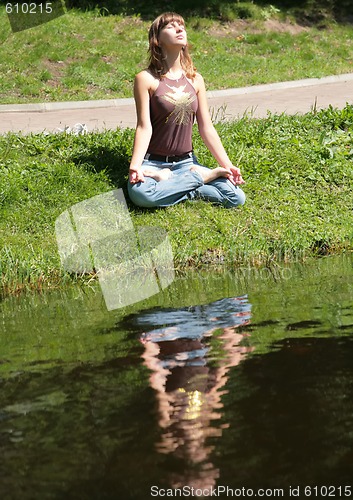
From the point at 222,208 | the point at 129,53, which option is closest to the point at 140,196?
the point at 222,208

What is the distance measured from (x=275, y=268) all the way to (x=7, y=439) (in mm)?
3972

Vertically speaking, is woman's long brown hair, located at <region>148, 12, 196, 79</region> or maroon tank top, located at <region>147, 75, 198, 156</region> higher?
woman's long brown hair, located at <region>148, 12, 196, 79</region>

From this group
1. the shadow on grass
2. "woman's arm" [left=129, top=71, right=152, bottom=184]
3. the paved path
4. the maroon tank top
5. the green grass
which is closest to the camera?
"woman's arm" [left=129, top=71, right=152, bottom=184]

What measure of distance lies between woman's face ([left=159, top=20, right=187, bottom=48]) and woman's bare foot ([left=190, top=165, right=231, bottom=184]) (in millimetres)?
1046

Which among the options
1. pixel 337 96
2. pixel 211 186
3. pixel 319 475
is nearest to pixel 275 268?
pixel 211 186

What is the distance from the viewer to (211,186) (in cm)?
846

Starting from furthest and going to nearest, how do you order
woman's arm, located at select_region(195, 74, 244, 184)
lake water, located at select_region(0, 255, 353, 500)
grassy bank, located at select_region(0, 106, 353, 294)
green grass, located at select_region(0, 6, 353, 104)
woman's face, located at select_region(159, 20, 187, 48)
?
green grass, located at select_region(0, 6, 353, 104) < woman's arm, located at select_region(195, 74, 244, 184) < woman's face, located at select_region(159, 20, 187, 48) < grassy bank, located at select_region(0, 106, 353, 294) < lake water, located at select_region(0, 255, 353, 500)

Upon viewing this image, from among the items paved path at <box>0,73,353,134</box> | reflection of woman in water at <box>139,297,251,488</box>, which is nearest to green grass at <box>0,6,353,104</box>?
paved path at <box>0,73,353,134</box>

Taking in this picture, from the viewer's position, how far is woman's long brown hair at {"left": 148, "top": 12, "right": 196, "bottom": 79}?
8.38m

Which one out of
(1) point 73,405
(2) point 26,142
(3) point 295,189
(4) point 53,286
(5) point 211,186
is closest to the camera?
(1) point 73,405

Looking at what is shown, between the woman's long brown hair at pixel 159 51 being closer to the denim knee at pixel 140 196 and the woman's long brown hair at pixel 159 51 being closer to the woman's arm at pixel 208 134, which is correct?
the woman's arm at pixel 208 134

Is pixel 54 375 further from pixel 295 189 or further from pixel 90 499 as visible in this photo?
pixel 295 189

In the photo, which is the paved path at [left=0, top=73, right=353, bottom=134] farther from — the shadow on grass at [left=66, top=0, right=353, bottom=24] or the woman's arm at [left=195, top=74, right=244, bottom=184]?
the shadow on grass at [left=66, top=0, right=353, bottom=24]

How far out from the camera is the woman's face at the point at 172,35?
8.30 m
